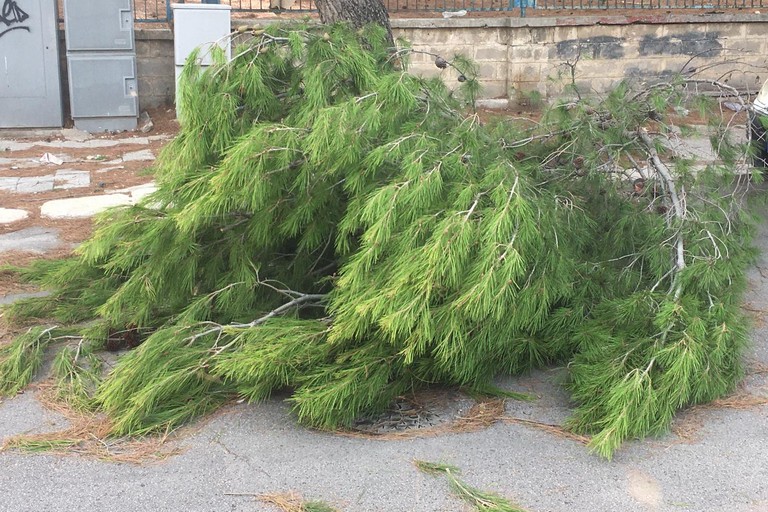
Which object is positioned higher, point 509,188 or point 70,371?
point 509,188

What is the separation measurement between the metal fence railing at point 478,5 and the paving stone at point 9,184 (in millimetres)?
3912

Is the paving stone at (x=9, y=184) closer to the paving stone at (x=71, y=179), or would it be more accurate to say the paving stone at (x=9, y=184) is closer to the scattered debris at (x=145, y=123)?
the paving stone at (x=71, y=179)

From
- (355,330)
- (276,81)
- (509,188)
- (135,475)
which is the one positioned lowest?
(135,475)

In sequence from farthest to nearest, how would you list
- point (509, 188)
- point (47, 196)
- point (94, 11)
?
point (94, 11), point (47, 196), point (509, 188)

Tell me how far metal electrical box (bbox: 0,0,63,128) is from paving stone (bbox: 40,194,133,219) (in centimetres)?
336

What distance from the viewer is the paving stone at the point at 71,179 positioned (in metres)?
8.33

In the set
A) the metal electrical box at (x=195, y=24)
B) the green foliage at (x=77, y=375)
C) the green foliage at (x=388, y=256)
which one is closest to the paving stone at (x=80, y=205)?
the green foliage at (x=388, y=256)

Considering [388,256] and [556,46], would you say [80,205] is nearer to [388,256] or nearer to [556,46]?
[388,256]

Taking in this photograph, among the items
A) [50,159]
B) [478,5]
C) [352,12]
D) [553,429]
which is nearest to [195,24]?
[50,159]

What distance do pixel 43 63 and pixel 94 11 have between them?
0.92 meters

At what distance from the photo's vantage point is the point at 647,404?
3.61m

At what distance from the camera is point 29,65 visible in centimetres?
1041

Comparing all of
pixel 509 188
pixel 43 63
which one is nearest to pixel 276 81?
pixel 509 188

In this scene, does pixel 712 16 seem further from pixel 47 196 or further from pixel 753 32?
pixel 47 196
